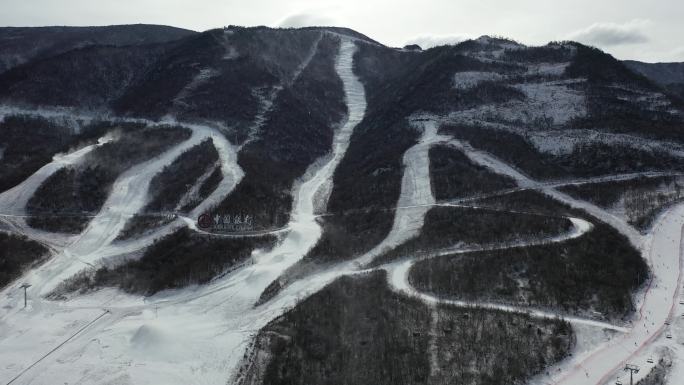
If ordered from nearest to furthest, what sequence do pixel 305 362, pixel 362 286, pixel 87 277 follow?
1. pixel 305 362
2. pixel 362 286
3. pixel 87 277

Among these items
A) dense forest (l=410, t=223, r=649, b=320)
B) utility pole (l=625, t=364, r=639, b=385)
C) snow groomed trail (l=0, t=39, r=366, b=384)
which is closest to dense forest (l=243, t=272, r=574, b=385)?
snow groomed trail (l=0, t=39, r=366, b=384)

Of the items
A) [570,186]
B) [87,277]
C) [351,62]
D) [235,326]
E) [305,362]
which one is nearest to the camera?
[305,362]

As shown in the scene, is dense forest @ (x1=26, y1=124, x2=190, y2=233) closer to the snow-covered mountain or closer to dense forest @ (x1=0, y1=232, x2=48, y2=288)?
the snow-covered mountain

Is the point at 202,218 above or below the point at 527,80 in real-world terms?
below

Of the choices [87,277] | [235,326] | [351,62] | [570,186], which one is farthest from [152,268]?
[351,62]

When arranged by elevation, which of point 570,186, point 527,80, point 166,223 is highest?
point 527,80

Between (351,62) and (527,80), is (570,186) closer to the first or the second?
(527,80)
